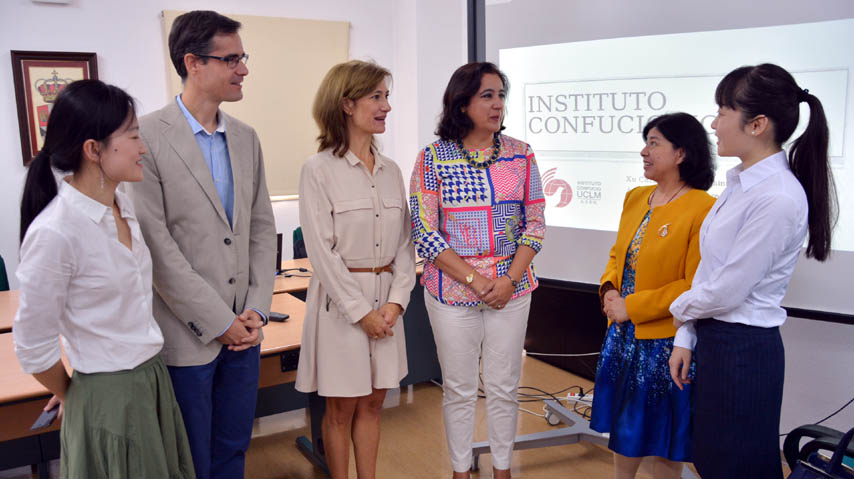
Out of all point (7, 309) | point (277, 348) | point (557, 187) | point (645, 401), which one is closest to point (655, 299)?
point (645, 401)

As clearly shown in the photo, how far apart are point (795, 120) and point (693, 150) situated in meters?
0.47

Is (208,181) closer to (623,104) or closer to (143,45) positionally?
(623,104)

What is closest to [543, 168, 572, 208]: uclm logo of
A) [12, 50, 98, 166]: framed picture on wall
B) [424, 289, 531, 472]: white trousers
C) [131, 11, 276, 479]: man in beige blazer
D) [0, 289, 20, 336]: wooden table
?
[424, 289, 531, 472]: white trousers

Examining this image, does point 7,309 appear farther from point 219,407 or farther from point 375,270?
point 375,270

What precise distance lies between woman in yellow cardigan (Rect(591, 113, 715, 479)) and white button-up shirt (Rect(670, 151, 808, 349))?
0.90ft

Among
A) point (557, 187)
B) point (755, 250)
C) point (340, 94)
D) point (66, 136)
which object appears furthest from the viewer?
point (557, 187)

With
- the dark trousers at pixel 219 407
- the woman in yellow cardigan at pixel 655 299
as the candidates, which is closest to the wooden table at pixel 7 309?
the dark trousers at pixel 219 407

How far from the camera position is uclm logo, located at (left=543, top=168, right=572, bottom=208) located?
3.31 metres

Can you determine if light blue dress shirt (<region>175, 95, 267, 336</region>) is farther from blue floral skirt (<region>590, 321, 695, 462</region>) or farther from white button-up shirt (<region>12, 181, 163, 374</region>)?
blue floral skirt (<region>590, 321, 695, 462</region>)

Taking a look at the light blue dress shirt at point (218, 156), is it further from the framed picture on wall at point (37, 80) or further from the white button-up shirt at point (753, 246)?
the framed picture on wall at point (37, 80)

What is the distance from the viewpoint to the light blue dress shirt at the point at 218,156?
1738 millimetres

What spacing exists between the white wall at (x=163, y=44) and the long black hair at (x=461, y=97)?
2.41 m

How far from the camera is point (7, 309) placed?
2.82 metres

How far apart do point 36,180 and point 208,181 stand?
431mm
